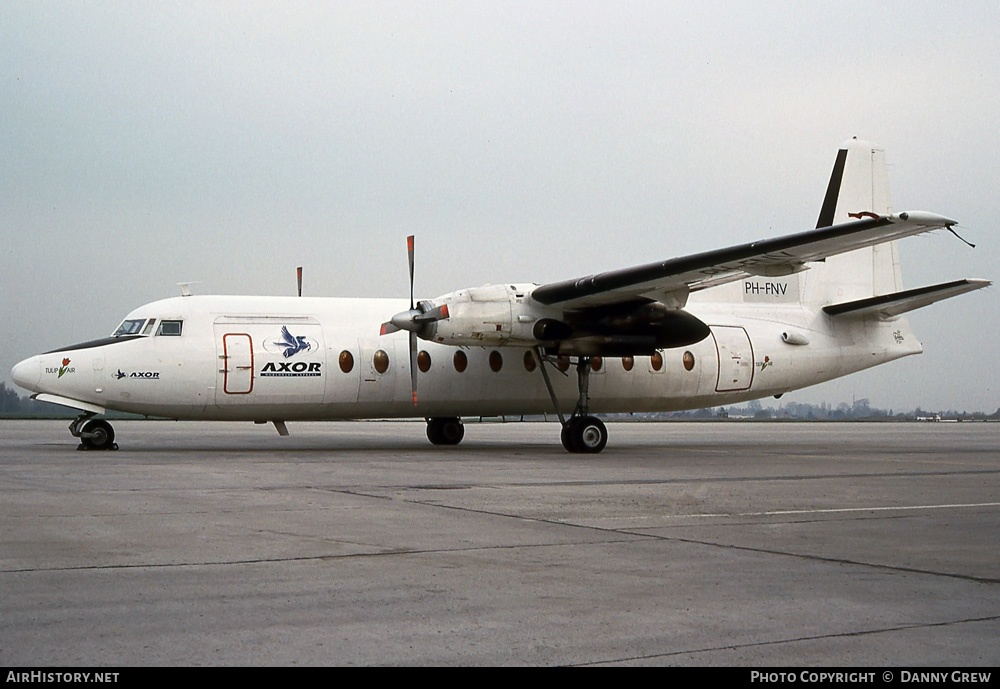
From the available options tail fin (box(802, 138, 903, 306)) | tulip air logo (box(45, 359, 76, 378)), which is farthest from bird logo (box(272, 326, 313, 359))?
tail fin (box(802, 138, 903, 306))

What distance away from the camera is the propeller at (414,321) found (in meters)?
20.3

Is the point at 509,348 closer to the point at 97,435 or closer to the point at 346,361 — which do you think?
the point at 346,361

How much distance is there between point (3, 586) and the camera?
6109mm

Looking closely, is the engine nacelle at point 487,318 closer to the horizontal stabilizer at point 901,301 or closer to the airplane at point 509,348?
the airplane at point 509,348

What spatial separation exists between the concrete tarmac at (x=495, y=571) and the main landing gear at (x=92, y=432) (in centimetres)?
676

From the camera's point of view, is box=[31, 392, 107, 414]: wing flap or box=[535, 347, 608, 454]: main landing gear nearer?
box=[31, 392, 107, 414]: wing flap

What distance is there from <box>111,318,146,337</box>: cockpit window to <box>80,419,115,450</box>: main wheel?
1.83 meters

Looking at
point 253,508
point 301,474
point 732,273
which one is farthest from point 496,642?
point 732,273

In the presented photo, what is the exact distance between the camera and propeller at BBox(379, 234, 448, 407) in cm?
2033

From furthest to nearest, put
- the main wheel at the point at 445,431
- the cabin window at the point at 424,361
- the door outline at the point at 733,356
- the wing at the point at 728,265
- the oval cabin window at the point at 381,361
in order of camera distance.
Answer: the main wheel at the point at 445,431
the door outline at the point at 733,356
the cabin window at the point at 424,361
the oval cabin window at the point at 381,361
the wing at the point at 728,265

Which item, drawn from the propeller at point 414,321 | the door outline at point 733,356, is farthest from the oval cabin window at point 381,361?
the door outline at point 733,356

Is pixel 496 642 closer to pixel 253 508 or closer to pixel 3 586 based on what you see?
pixel 3 586

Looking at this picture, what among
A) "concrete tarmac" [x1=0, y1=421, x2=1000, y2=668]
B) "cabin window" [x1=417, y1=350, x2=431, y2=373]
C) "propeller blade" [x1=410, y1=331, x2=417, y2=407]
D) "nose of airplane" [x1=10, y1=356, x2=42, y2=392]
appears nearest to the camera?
"concrete tarmac" [x1=0, y1=421, x2=1000, y2=668]

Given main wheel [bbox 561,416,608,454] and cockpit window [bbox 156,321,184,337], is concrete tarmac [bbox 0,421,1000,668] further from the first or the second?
main wheel [bbox 561,416,608,454]
